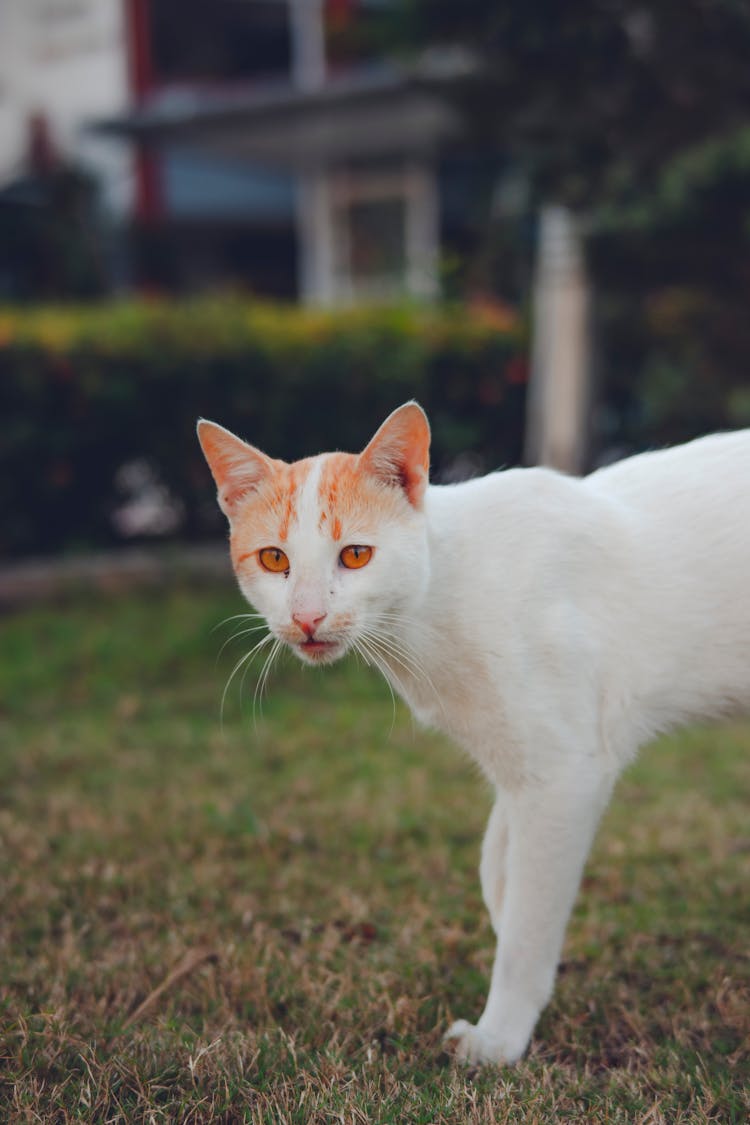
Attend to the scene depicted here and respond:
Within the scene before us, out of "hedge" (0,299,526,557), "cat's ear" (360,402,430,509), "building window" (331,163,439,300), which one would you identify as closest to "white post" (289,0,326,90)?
"building window" (331,163,439,300)

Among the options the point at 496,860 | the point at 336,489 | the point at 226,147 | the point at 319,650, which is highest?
the point at 336,489

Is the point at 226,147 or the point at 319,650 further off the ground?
the point at 319,650

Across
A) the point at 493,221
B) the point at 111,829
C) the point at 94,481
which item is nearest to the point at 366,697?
the point at 111,829

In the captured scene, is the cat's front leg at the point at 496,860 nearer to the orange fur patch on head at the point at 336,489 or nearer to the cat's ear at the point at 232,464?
the orange fur patch on head at the point at 336,489

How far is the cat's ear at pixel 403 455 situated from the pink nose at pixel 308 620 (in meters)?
0.32

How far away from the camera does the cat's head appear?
2129 millimetres

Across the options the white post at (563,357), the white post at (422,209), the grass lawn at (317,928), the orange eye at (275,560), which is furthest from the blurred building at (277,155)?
the orange eye at (275,560)

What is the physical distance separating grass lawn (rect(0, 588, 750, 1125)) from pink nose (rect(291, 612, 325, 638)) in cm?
84

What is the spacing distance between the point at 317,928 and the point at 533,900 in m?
0.90

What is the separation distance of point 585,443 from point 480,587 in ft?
16.9

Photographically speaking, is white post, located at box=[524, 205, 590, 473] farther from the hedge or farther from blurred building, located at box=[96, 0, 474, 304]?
blurred building, located at box=[96, 0, 474, 304]

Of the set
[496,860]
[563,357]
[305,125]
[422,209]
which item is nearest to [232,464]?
[496,860]

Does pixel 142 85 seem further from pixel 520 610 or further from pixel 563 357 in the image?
pixel 520 610

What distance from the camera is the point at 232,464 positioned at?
91.0 inches
